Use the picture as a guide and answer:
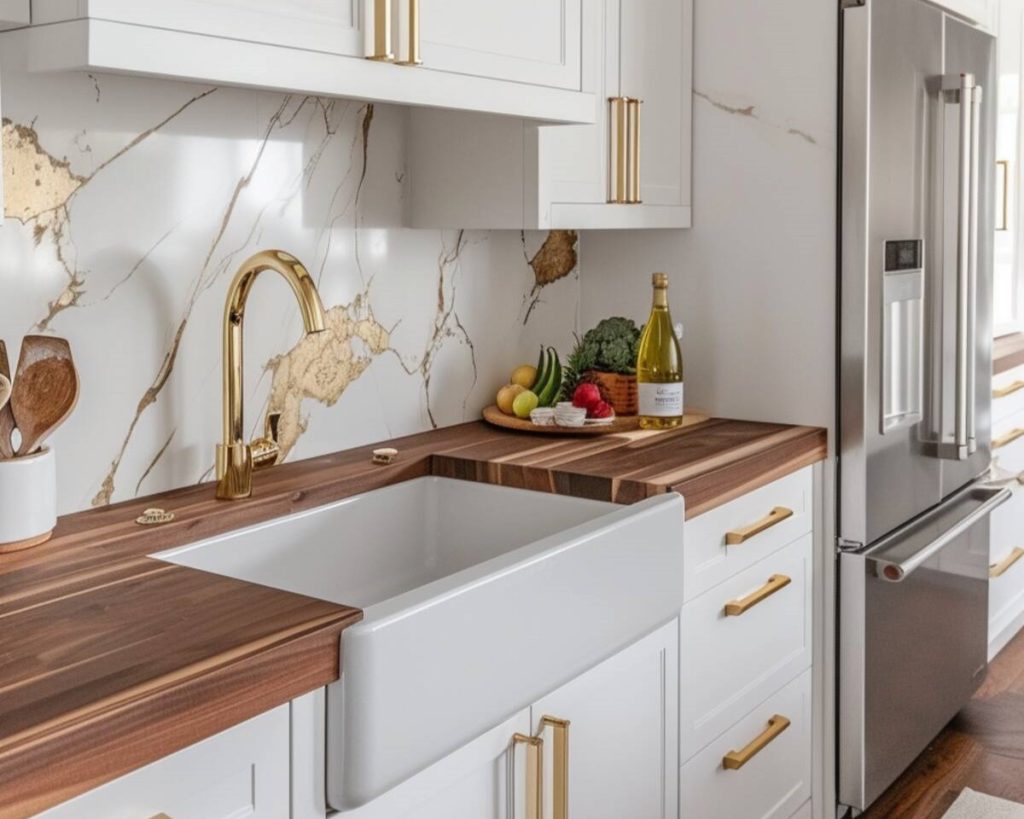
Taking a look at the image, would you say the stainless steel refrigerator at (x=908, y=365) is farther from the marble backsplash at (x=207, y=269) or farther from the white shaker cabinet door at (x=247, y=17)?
the white shaker cabinet door at (x=247, y=17)

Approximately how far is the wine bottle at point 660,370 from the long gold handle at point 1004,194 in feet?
5.97

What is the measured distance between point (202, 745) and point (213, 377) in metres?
0.94

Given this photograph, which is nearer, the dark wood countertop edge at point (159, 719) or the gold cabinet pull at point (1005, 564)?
the dark wood countertop edge at point (159, 719)

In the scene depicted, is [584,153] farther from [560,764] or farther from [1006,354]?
[1006,354]

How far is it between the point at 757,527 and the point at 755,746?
409 millimetres

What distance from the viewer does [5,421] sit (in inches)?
59.9

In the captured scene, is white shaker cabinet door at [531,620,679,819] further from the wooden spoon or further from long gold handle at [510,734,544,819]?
the wooden spoon

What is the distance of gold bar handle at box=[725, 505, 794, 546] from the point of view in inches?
83.6

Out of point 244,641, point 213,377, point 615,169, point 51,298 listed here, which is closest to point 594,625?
point 244,641

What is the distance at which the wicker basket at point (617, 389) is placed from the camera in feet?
8.28

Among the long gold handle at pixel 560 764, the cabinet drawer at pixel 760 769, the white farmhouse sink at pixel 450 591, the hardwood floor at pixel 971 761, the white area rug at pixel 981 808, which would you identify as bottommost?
the white area rug at pixel 981 808

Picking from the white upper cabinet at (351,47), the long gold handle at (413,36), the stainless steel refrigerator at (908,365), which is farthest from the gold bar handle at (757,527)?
the long gold handle at (413,36)

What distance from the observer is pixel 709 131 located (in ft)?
8.43

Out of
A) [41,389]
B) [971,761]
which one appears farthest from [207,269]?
[971,761]
